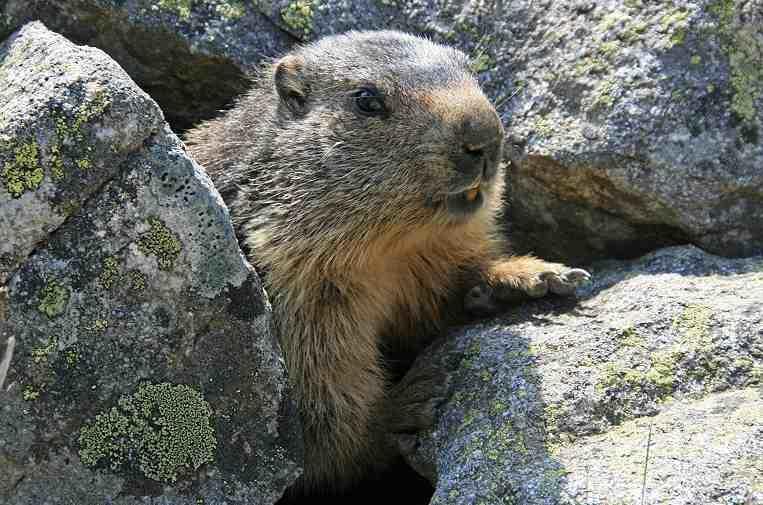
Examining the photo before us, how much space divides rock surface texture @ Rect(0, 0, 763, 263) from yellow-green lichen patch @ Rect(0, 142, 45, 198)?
2139 mm

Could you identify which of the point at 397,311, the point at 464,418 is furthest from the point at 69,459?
the point at 397,311

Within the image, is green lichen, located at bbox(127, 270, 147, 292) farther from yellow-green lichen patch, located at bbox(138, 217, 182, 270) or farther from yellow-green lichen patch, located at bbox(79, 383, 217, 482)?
yellow-green lichen patch, located at bbox(79, 383, 217, 482)

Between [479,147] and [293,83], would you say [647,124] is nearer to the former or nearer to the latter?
[479,147]

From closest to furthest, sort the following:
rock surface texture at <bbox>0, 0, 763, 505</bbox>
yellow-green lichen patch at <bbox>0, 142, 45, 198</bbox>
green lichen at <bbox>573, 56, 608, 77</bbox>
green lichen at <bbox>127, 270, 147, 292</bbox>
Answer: yellow-green lichen patch at <bbox>0, 142, 45, 198</bbox> → rock surface texture at <bbox>0, 0, 763, 505</bbox> → green lichen at <bbox>127, 270, 147, 292</bbox> → green lichen at <bbox>573, 56, 608, 77</bbox>

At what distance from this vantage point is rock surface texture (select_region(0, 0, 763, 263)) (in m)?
5.44

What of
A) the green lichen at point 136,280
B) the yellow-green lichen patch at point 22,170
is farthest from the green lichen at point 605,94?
the yellow-green lichen patch at point 22,170

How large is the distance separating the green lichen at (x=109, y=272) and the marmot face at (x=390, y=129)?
4.60 ft

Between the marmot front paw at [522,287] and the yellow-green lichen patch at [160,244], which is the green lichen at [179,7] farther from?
the marmot front paw at [522,287]

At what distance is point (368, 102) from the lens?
5273mm

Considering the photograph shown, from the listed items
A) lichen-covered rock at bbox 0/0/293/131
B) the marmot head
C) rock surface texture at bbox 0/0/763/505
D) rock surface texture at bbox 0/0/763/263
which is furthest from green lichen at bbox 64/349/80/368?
lichen-covered rock at bbox 0/0/293/131

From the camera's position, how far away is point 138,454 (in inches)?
168

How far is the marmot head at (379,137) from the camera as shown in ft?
16.0

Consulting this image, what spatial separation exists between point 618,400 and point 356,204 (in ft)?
5.76

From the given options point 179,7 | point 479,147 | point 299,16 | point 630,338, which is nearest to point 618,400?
point 630,338
